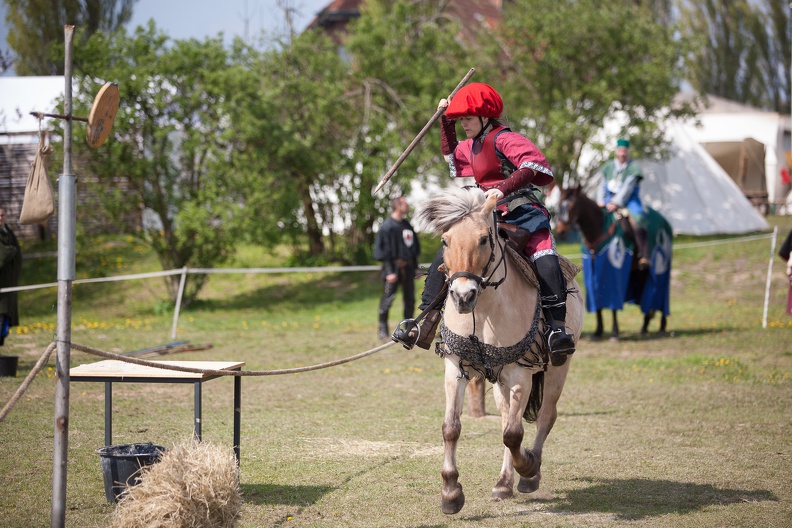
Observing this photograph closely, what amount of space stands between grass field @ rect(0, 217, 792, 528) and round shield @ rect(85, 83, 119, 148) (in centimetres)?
232

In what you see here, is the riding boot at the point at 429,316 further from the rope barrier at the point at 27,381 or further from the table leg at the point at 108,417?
the rope barrier at the point at 27,381

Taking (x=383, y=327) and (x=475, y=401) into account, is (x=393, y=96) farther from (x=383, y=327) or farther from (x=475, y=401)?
(x=475, y=401)

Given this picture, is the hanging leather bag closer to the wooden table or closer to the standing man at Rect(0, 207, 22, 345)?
the wooden table

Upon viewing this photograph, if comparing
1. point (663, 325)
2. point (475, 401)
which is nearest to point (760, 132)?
point (663, 325)

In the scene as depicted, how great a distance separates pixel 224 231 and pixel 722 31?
42987 mm

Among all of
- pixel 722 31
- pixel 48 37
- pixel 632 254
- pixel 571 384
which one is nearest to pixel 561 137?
pixel 632 254

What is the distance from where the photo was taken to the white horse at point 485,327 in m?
5.03

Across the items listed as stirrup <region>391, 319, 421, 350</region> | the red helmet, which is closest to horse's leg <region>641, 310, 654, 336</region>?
the red helmet

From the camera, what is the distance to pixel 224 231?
17438 millimetres

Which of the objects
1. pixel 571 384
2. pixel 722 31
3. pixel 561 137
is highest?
pixel 722 31

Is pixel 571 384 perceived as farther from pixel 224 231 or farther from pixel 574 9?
pixel 574 9

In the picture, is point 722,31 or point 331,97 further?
point 722,31

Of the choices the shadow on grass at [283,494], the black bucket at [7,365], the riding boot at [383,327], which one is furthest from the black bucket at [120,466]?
the riding boot at [383,327]

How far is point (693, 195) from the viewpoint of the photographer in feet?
83.4
